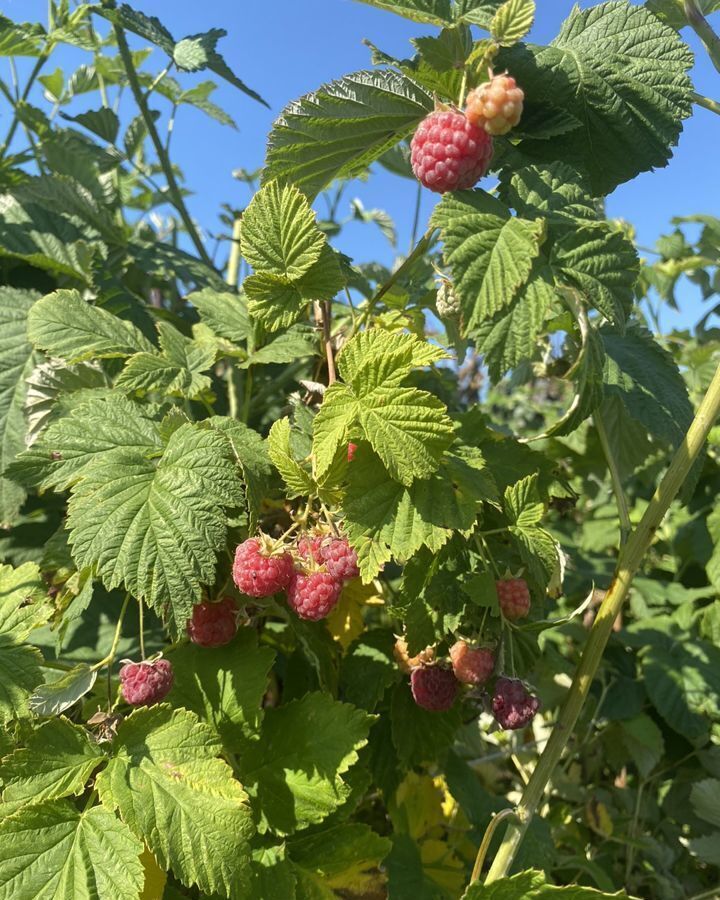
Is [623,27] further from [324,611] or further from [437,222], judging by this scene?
[324,611]

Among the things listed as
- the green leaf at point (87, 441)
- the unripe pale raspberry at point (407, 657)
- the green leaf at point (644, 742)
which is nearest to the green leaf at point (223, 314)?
the green leaf at point (87, 441)

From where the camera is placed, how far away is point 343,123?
898mm

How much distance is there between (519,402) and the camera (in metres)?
5.06

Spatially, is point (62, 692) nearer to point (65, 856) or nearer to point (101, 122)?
point (65, 856)

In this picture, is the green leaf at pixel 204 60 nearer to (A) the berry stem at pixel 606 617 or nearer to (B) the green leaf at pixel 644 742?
(A) the berry stem at pixel 606 617

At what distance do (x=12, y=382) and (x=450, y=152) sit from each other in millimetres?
953

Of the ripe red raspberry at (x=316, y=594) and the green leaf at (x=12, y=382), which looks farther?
the green leaf at (x=12, y=382)

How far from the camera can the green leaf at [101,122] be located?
188 centimetres

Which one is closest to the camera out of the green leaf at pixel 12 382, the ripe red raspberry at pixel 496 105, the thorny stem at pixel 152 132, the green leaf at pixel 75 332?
the ripe red raspberry at pixel 496 105

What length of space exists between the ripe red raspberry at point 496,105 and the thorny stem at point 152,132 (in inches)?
43.6

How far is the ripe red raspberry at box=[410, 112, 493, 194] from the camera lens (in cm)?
76

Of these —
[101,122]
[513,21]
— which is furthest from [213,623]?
[101,122]

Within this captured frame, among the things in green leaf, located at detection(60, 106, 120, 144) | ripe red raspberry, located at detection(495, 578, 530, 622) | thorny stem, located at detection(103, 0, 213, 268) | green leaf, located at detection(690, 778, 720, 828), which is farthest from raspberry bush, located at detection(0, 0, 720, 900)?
green leaf, located at detection(60, 106, 120, 144)

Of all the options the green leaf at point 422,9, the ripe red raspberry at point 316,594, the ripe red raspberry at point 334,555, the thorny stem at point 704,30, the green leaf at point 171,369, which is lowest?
the ripe red raspberry at point 316,594
